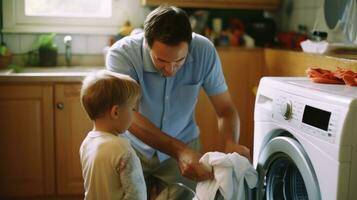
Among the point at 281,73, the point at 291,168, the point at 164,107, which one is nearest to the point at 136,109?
the point at 164,107

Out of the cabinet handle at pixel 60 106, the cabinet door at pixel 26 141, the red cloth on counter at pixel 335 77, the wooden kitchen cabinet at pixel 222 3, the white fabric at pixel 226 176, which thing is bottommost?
the cabinet door at pixel 26 141

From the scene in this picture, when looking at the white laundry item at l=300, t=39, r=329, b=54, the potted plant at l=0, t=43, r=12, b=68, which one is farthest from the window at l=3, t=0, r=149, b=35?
the white laundry item at l=300, t=39, r=329, b=54

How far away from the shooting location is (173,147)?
60.0 inches

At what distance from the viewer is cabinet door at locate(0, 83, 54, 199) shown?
2588mm

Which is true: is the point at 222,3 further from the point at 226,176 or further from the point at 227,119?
the point at 226,176

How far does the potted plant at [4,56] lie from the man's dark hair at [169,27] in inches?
66.4

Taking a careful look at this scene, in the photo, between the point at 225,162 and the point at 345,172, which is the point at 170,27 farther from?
the point at 345,172

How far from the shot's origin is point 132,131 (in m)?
1.60

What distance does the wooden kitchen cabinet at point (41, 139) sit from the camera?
2594 millimetres

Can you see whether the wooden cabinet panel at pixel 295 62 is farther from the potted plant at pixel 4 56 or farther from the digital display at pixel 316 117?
the potted plant at pixel 4 56

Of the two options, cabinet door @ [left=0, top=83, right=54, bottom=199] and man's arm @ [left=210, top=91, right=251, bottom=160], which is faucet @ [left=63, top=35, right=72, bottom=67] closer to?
cabinet door @ [left=0, top=83, right=54, bottom=199]

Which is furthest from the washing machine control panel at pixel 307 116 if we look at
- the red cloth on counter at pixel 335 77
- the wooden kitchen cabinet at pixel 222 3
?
the wooden kitchen cabinet at pixel 222 3

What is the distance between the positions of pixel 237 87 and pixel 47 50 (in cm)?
125

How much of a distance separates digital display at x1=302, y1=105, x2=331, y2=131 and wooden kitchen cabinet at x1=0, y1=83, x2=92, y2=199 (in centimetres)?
165
